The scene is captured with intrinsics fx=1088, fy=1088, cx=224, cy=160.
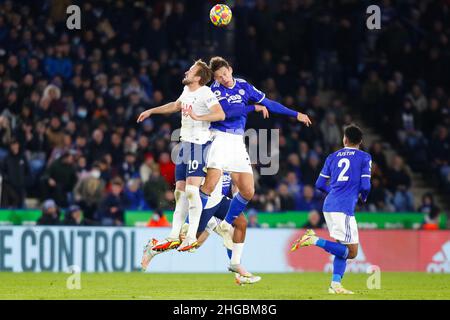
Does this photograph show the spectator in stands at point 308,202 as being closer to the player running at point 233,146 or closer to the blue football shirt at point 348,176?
the player running at point 233,146

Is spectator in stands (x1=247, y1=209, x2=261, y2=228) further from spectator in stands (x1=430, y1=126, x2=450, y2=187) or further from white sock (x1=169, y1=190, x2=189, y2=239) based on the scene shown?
white sock (x1=169, y1=190, x2=189, y2=239)

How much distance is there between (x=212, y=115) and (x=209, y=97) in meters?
0.32

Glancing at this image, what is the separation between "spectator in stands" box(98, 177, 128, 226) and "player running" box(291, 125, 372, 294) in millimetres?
7565

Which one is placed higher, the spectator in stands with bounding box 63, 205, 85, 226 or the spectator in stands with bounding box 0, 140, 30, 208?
the spectator in stands with bounding box 0, 140, 30, 208

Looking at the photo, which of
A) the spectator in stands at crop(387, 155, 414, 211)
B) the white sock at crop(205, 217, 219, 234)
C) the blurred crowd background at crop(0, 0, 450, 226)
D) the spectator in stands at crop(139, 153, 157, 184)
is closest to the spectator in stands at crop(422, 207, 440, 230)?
the blurred crowd background at crop(0, 0, 450, 226)

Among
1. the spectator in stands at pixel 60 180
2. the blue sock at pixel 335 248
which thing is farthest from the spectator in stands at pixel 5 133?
the blue sock at pixel 335 248

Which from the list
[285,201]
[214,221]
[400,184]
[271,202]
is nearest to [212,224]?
[214,221]

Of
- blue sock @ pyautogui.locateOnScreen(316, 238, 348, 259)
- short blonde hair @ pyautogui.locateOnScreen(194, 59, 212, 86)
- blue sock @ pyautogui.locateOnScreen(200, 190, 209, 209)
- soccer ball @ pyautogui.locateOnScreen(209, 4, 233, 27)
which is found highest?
soccer ball @ pyautogui.locateOnScreen(209, 4, 233, 27)

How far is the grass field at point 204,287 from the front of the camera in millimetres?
12891

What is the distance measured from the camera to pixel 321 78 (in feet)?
87.5

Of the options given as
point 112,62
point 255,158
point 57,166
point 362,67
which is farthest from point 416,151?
point 57,166

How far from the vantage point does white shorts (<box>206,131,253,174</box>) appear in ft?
46.5

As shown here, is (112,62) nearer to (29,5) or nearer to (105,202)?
(29,5)

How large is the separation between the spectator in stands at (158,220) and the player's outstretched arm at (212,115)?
6516 mm
